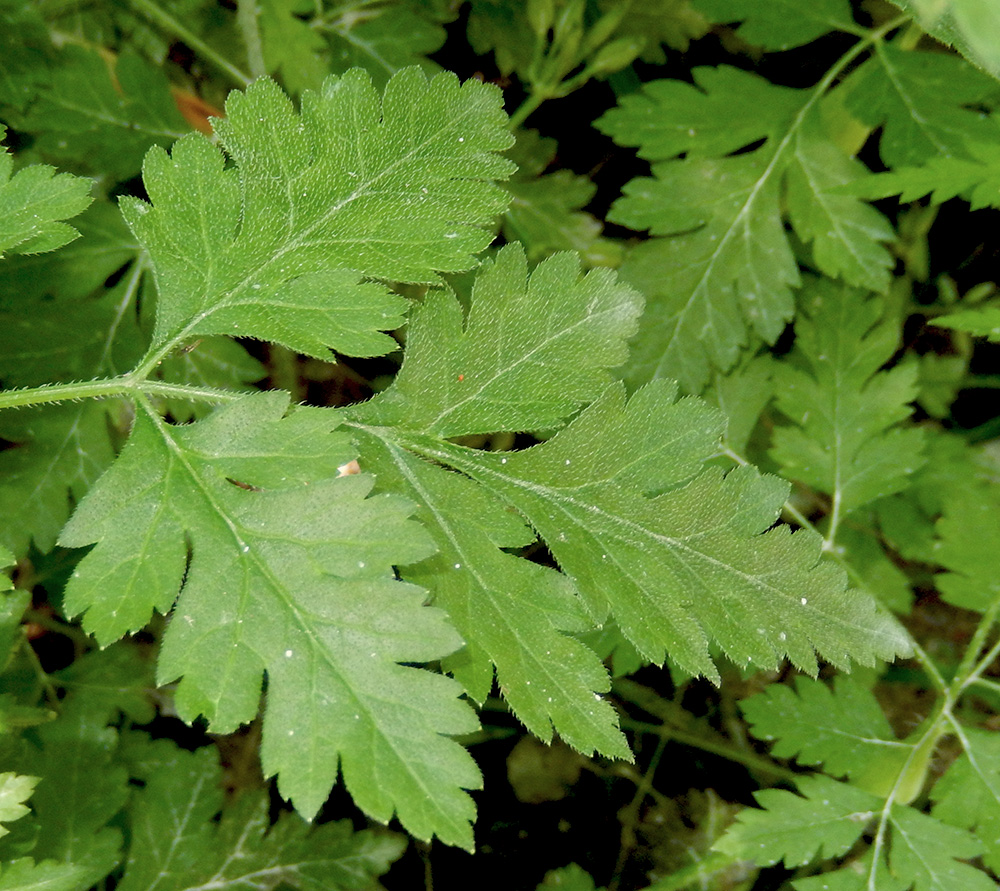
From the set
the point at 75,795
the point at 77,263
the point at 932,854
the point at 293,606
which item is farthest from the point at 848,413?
the point at 75,795

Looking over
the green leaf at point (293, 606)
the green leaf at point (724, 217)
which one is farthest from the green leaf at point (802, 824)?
the green leaf at point (724, 217)

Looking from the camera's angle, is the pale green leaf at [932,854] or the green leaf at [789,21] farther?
the green leaf at [789,21]

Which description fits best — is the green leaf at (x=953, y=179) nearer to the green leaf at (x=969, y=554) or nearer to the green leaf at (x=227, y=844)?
the green leaf at (x=969, y=554)

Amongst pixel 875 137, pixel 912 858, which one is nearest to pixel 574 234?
pixel 875 137

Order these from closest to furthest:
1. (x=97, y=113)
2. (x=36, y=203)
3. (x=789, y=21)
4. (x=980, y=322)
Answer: (x=36, y=203) < (x=980, y=322) < (x=97, y=113) < (x=789, y=21)

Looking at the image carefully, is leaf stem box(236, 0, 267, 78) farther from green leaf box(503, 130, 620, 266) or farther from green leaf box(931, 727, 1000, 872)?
green leaf box(931, 727, 1000, 872)

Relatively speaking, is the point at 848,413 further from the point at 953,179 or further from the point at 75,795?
the point at 75,795
